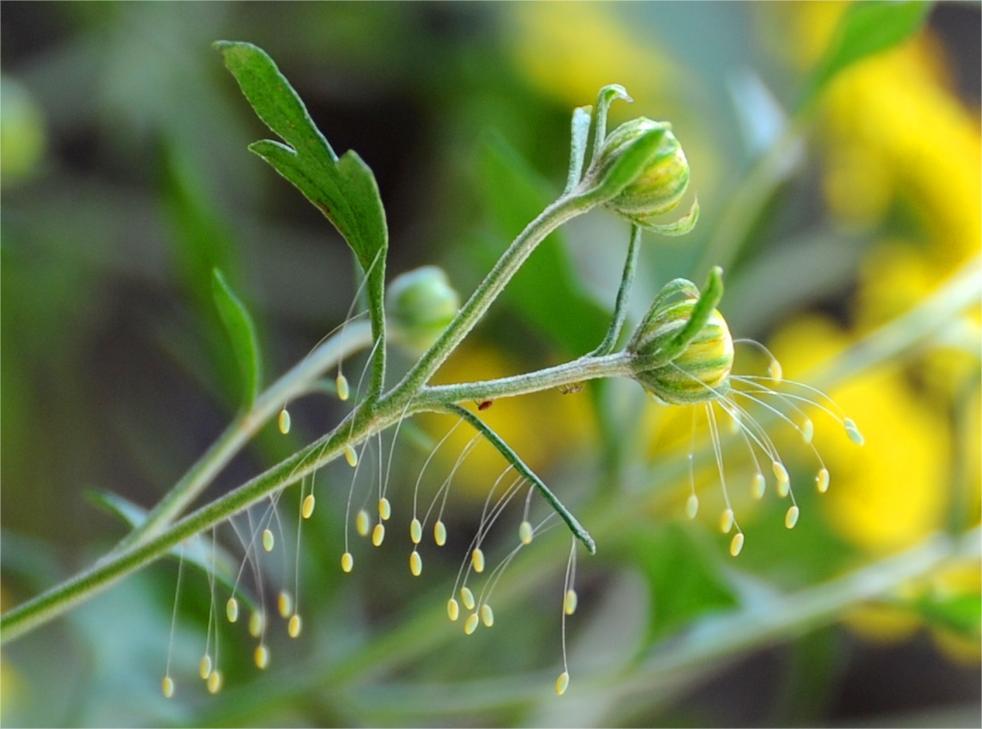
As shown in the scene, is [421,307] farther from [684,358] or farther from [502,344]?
[502,344]

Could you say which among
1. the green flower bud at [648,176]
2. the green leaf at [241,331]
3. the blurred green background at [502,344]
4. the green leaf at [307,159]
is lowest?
the blurred green background at [502,344]

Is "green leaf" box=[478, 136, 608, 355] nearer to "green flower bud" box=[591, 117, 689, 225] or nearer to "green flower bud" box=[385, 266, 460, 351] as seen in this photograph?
"green flower bud" box=[385, 266, 460, 351]

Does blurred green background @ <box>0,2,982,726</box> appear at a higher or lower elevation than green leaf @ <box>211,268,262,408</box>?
lower

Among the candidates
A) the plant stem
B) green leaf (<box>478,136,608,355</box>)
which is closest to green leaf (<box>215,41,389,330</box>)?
the plant stem

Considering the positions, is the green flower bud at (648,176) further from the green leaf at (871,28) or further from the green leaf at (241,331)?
the green leaf at (871,28)

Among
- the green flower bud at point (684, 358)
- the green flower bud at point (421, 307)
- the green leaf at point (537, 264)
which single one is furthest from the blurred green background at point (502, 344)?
the green flower bud at point (684, 358)

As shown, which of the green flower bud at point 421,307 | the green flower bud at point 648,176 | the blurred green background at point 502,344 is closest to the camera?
the green flower bud at point 648,176

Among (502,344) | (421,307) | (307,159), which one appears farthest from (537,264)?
(502,344)
